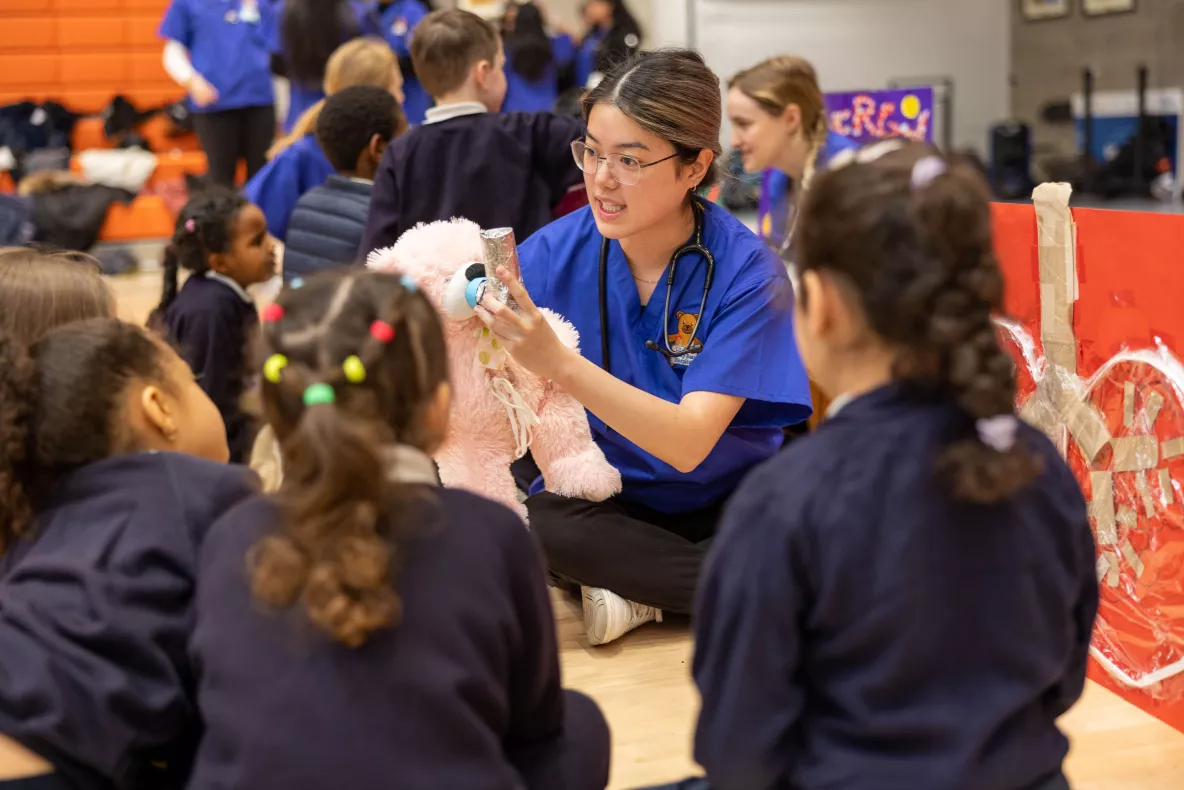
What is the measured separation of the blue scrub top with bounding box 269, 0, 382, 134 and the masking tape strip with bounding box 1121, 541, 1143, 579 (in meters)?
3.40

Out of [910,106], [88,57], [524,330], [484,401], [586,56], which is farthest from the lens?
[88,57]

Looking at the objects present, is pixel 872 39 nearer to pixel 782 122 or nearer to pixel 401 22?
pixel 401 22

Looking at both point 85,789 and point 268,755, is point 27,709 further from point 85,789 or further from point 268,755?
point 268,755

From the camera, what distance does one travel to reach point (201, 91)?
4.69 metres

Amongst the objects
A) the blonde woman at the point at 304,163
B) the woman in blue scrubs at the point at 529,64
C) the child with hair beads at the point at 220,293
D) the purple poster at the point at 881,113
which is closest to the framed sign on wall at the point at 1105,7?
the woman in blue scrubs at the point at 529,64

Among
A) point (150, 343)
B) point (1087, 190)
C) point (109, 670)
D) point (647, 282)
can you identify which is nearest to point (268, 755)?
point (109, 670)

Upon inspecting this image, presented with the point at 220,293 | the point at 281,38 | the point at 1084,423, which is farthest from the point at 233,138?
the point at 1084,423

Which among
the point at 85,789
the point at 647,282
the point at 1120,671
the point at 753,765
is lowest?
the point at 1120,671

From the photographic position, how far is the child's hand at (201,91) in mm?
4680

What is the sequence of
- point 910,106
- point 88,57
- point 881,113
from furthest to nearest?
point 88,57 → point 881,113 → point 910,106

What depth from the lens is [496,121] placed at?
2.85m

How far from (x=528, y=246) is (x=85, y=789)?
122 cm

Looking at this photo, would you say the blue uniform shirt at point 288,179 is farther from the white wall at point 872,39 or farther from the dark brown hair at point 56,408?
the white wall at point 872,39

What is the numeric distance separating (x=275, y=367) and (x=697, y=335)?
108 centimetres
